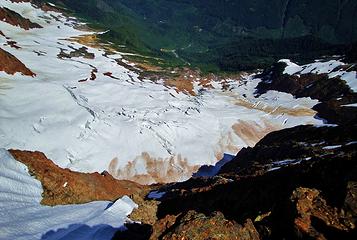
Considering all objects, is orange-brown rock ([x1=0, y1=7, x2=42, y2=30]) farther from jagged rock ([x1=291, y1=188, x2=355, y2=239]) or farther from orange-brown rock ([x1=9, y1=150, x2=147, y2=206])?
jagged rock ([x1=291, y1=188, x2=355, y2=239])

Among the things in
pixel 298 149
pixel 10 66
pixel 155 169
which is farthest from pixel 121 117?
pixel 298 149

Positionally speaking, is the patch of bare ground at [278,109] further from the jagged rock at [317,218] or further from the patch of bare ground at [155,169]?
the jagged rock at [317,218]

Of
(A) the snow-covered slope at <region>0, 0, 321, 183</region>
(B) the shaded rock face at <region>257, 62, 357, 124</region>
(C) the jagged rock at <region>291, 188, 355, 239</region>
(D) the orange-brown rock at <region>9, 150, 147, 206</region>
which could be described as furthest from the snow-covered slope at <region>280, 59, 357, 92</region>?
(C) the jagged rock at <region>291, 188, 355, 239</region>

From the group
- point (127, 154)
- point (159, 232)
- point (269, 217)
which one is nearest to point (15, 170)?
point (159, 232)

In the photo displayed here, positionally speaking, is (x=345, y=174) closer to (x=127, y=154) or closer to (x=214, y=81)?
(x=127, y=154)

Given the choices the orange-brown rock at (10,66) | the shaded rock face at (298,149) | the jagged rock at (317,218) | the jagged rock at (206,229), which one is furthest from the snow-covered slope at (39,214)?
the orange-brown rock at (10,66)

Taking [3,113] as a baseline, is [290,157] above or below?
above
